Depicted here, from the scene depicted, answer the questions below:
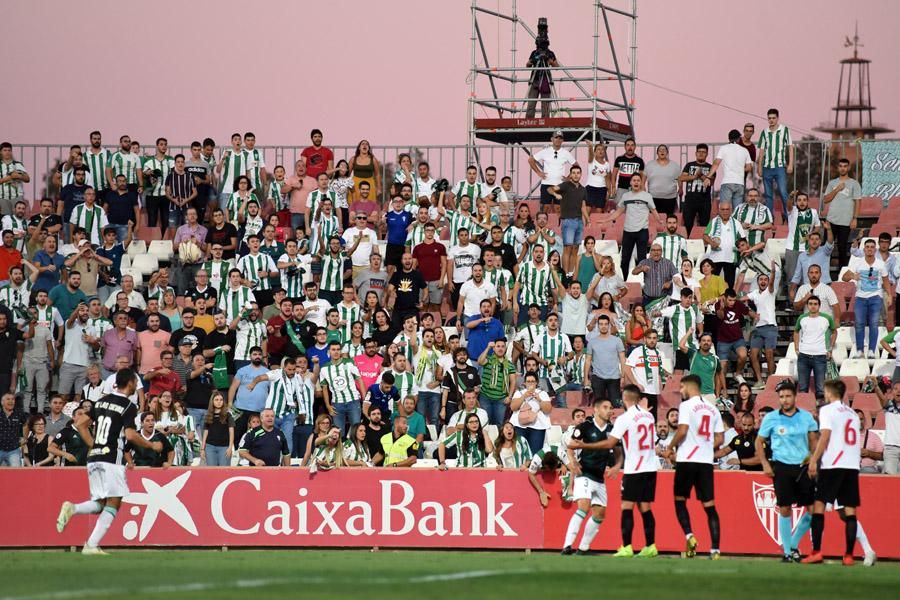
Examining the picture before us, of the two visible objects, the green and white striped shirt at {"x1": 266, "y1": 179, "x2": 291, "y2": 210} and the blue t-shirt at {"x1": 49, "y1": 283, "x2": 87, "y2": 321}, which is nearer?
the blue t-shirt at {"x1": 49, "y1": 283, "x2": 87, "y2": 321}

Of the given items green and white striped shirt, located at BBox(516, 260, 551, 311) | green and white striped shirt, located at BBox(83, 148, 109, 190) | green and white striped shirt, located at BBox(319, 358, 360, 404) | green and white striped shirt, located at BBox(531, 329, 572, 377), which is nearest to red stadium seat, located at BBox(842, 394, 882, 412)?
green and white striped shirt, located at BBox(531, 329, 572, 377)

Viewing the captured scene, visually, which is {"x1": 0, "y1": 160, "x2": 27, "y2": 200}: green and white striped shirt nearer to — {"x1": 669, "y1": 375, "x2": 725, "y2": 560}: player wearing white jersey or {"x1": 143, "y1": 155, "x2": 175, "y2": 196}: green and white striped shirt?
{"x1": 143, "y1": 155, "x2": 175, "y2": 196}: green and white striped shirt

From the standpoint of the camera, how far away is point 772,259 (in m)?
23.9

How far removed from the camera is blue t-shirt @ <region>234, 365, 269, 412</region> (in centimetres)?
2097

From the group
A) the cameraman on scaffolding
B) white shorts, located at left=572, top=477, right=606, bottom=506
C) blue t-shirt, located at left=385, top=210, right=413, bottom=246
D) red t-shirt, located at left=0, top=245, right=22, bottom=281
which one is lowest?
white shorts, located at left=572, top=477, right=606, bottom=506

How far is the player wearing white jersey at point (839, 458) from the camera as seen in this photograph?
50.3 ft

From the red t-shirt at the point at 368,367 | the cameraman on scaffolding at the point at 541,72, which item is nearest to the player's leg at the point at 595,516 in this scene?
the red t-shirt at the point at 368,367

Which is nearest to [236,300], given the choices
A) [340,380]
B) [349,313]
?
[349,313]

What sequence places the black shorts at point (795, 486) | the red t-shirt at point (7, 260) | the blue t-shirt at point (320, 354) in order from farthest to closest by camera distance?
the red t-shirt at point (7, 260) → the blue t-shirt at point (320, 354) → the black shorts at point (795, 486)

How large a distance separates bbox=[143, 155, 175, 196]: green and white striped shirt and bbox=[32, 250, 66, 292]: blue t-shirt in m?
2.36

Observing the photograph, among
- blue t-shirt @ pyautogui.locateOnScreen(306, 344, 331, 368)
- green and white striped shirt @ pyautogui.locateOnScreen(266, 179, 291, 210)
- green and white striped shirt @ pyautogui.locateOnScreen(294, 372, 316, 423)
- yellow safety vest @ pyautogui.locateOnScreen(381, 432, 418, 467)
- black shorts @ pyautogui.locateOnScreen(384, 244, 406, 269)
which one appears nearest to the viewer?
yellow safety vest @ pyautogui.locateOnScreen(381, 432, 418, 467)

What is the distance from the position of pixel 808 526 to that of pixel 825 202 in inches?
363

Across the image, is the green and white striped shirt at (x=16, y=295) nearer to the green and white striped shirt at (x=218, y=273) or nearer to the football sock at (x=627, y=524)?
the green and white striped shirt at (x=218, y=273)

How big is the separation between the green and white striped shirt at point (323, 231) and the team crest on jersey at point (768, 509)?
361 inches
